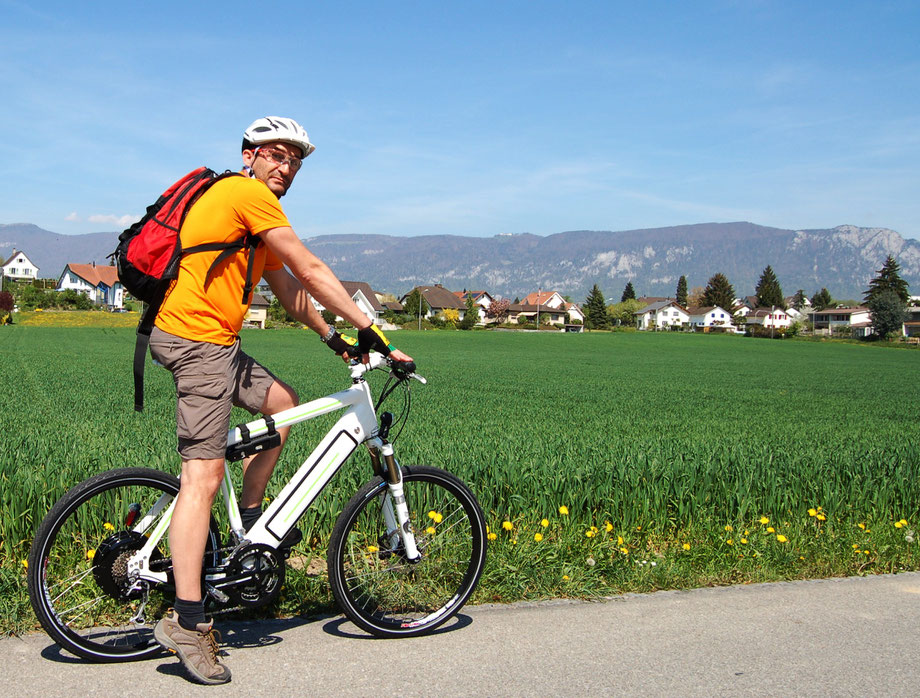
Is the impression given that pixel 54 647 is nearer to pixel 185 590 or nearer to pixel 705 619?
pixel 185 590

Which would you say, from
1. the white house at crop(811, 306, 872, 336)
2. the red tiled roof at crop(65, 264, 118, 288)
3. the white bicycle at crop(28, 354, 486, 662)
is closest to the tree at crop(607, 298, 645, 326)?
the white house at crop(811, 306, 872, 336)

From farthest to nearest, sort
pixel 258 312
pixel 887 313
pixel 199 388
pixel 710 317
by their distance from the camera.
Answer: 1. pixel 710 317
2. pixel 258 312
3. pixel 887 313
4. pixel 199 388

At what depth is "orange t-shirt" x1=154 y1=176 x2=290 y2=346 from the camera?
3.37 m

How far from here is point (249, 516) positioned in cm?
380

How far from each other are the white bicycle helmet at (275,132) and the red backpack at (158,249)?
239 mm

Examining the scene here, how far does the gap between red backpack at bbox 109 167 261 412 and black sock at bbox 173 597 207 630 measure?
916mm

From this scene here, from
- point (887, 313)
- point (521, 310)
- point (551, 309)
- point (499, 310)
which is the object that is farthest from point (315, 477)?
point (521, 310)

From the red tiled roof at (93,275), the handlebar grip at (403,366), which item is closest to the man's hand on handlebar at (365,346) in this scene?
the handlebar grip at (403,366)

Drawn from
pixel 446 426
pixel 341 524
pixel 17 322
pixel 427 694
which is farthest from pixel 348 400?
pixel 17 322

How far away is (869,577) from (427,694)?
3.33 metres

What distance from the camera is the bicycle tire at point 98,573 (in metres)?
3.34

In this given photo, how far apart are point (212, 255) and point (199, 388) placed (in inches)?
22.0

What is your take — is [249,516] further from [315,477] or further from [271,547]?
[315,477]

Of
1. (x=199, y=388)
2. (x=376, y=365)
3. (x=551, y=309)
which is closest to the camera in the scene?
(x=199, y=388)
